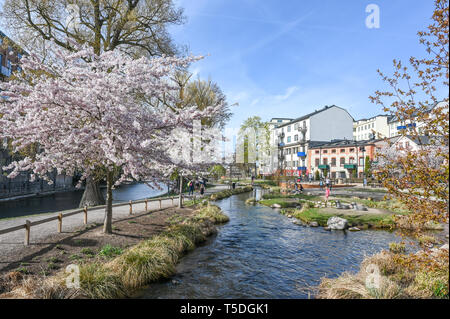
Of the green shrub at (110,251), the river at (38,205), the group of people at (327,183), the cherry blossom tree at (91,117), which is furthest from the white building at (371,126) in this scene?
the green shrub at (110,251)

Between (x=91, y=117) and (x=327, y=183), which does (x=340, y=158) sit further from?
(x=91, y=117)

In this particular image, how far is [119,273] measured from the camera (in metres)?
7.23

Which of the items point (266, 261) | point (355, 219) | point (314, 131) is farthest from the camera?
point (314, 131)

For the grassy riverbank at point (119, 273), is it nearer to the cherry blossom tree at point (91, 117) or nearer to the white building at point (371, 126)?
the cherry blossom tree at point (91, 117)

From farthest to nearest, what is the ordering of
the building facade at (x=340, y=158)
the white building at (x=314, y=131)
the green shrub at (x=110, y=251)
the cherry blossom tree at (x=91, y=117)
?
the white building at (x=314, y=131) → the building facade at (x=340, y=158) → the green shrub at (x=110, y=251) → the cherry blossom tree at (x=91, y=117)

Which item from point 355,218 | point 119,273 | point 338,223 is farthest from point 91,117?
point 355,218

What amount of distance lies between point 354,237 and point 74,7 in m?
19.7

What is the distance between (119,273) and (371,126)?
81.4m

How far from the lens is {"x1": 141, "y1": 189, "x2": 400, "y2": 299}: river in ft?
24.0

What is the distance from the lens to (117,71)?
29.4ft

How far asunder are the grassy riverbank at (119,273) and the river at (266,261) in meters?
0.38

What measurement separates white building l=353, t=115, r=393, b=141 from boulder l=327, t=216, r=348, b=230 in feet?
171

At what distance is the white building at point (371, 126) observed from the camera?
71375 mm
